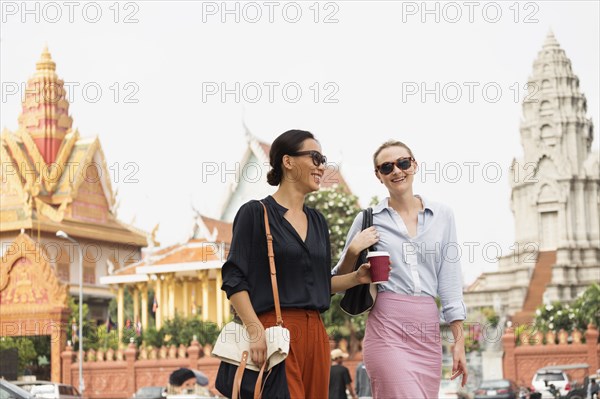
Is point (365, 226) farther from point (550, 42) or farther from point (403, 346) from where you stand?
point (550, 42)

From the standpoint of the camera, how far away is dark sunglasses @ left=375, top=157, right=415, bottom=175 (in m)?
4.74

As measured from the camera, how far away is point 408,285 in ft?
15.4

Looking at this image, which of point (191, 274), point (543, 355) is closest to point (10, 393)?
point (543, 355)

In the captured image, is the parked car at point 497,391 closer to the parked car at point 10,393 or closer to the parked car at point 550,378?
the parked car at point 550,378

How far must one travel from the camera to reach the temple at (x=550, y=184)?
55062 mm

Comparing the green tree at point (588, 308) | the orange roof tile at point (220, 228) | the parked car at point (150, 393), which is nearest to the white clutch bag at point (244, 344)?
the parked car at point (150, 393)

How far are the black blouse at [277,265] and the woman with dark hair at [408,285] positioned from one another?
0.53 m

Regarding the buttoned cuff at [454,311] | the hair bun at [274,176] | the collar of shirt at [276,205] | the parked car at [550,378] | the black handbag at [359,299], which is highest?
the hair bun at [274,176]

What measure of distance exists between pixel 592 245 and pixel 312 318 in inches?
2055

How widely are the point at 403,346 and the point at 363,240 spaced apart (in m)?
0.46

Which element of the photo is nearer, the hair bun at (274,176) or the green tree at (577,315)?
the hair bun at (274,176)

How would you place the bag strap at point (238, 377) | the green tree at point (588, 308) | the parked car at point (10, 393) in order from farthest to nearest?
the green tree at point (588, 308), the parked car at point (10, 393), the bag strap at point (238, 377)

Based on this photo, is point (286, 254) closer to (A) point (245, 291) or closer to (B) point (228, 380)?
(A) point (245, 291)

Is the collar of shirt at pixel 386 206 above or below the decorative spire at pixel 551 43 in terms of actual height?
below
